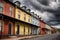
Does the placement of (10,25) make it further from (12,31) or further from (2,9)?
(2,9)

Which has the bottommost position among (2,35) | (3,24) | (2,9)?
(2,35)

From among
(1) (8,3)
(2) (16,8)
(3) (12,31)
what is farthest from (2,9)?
(2) (16,8)

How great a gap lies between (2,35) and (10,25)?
178 inches

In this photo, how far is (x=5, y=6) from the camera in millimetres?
25156

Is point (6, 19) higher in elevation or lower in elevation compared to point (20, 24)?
higher

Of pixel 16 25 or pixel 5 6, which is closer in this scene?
pixel 5 6

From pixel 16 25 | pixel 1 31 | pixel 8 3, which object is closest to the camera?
pixel 1 31

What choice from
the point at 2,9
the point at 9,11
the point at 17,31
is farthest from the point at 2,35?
the point at 17,31

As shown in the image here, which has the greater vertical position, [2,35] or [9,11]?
[9,11]

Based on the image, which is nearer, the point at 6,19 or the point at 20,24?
the point at 6,19

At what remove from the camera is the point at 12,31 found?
91.2 ft

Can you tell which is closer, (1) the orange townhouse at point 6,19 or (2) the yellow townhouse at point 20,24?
(1) the orange townhouse at point 6,19

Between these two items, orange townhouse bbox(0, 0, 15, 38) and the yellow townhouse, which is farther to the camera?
the yellow townhouse

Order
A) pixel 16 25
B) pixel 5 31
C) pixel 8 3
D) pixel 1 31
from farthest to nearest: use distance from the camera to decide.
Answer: pixel 16 25
pixel 8 3
pixel 5 31
pixel 1 31
